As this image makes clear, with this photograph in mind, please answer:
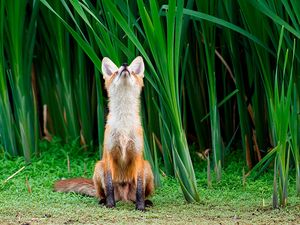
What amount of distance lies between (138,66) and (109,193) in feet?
3.25

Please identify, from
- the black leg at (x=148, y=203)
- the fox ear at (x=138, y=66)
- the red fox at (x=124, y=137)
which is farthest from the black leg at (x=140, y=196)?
the fox ear at (x=138, y=66)

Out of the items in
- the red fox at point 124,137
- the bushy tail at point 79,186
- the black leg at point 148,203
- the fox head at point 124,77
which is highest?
the fox head at point 124,77

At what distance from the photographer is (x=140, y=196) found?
19.9 feet

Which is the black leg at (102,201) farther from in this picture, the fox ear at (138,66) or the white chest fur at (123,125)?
the fox ear at (138,66)

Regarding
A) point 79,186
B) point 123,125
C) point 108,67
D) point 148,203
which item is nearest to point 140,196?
point 148,203

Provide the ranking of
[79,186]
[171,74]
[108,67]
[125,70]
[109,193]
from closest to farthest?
1. [171,74]
2. [125,70]
3. [109,193]
4. [108,67]
5. [79,186]

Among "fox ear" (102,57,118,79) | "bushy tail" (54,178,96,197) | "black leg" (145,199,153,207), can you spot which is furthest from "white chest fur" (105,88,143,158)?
"bushy tail" (54,178,96,197)

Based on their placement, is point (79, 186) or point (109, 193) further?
point (79, 186)

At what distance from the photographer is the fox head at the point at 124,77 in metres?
6.14

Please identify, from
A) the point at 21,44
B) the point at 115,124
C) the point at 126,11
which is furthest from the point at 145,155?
the point at 21,44

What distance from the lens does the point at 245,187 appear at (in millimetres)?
6793

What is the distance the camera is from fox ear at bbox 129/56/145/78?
6184 millimetres

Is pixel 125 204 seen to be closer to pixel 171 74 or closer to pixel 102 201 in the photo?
pixel 102 201

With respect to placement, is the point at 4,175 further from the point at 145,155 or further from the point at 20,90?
the point at 145,155
